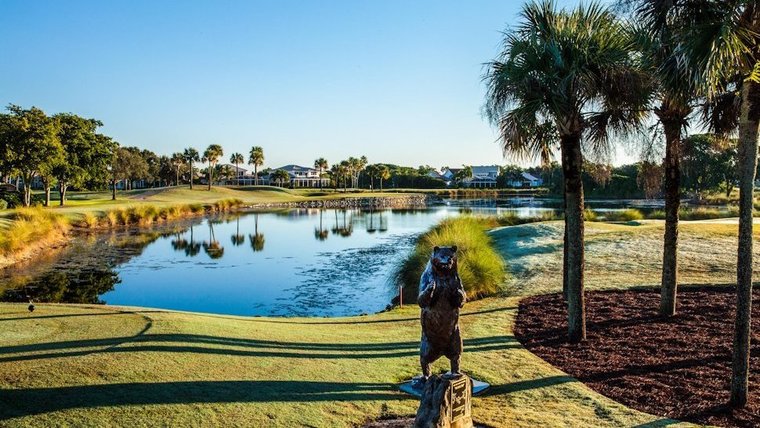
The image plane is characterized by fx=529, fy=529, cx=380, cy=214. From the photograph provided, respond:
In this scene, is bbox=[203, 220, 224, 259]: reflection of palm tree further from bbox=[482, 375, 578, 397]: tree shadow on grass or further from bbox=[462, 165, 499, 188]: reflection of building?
bbox=[462, 165, 499, 188]: reflection of building

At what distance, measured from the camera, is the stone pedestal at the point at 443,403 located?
5246 mm

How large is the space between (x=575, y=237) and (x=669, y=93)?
12.3 ft

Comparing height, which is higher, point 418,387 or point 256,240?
point 418,387

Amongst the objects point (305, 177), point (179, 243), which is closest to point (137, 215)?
point (179, 243)

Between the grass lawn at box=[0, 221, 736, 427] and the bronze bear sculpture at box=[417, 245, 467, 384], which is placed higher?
the bronze bear sculpture at box=[417, 245, 467, 384]

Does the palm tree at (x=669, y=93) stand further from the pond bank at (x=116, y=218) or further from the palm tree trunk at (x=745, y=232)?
the pond bank at (x=116, y=218)

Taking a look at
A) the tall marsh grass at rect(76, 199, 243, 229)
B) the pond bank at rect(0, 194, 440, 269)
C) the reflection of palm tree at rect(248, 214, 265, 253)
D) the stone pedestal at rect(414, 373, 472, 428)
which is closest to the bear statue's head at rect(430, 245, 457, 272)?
the stone pedestal at rect(414, 373, 472, 428)

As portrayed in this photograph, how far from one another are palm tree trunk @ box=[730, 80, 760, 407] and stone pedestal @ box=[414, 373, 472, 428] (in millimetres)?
4022

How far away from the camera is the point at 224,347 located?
8.75 m

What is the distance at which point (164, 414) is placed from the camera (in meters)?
5.87

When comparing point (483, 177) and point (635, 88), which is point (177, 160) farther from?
point (635, 88)

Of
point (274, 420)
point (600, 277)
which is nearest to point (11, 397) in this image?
point (274, 420)

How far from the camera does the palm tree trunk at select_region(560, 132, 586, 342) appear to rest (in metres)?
10.3

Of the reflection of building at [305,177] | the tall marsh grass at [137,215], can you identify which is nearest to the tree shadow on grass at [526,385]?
the tall marsh grass at [137,215]
